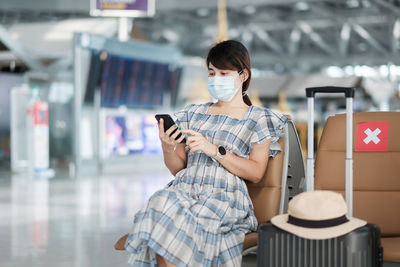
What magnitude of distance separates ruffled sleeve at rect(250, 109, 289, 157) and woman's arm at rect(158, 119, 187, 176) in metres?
0.37

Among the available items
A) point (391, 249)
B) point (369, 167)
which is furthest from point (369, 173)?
point (391, 249)

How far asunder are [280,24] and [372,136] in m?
28.1

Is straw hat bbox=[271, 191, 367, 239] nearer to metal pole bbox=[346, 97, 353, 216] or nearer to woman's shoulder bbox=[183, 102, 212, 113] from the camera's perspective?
metal pole bbox=[346, 97, 353, 216]

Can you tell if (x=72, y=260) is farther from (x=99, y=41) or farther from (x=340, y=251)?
(x=99, y=41)

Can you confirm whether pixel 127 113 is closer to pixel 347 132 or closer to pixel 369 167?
pixel 369 167

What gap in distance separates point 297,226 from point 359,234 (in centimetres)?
24

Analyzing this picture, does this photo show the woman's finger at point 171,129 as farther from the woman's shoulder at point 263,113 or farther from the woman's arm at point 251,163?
the woman's shoulder at point 263,113

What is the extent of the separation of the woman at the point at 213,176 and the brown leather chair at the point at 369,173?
1.01 ft

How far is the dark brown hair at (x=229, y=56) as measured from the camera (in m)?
3.27

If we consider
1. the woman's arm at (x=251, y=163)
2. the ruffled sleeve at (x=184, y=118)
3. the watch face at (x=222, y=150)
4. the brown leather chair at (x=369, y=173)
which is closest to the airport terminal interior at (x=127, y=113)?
the brown leather chair at (x=369, y=173)

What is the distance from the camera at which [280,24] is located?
3102cm

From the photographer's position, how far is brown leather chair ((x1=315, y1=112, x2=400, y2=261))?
3.42 meters

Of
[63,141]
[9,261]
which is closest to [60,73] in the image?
[63,141]

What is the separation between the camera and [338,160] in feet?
11.5
